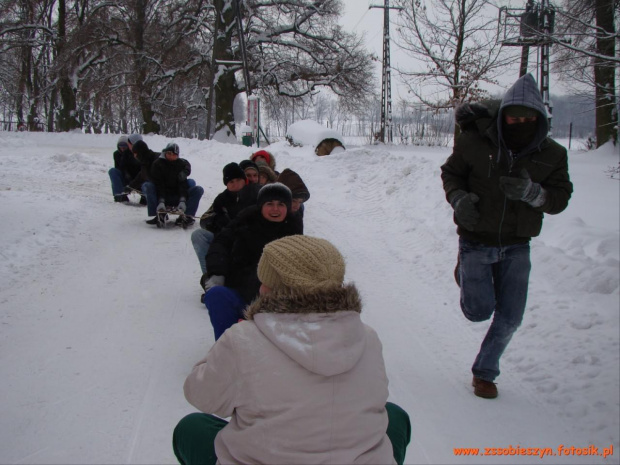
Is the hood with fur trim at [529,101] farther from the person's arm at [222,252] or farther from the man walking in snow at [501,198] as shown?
the person's arm at [222,252]

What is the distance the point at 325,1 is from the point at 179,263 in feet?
77.7

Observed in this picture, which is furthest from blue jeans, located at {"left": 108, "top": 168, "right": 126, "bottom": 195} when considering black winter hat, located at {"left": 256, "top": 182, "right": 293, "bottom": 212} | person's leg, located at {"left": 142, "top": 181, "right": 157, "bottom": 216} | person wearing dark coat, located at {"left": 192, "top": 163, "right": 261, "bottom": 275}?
black winter hat, located at {"left": 256, "top": 182, "right": 293, "bottom": 212}

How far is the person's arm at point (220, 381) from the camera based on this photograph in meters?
1.70

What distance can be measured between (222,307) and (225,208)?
2.19m

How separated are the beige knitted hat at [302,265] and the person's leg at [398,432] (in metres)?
0.65

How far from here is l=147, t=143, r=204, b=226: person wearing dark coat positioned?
8461mm

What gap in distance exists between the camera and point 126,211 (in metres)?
9.76

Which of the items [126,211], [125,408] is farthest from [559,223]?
[126,211]

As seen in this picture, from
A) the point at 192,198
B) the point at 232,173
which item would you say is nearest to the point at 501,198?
the point at 232,173

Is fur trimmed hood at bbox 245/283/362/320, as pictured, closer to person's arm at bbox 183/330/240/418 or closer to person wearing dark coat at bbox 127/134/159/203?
person's arm at bbox 183/330/240/418

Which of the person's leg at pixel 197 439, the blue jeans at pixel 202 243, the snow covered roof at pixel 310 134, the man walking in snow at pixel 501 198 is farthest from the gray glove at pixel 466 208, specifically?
the snow covered roof at pixel 310 134

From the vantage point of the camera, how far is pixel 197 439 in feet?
6.34

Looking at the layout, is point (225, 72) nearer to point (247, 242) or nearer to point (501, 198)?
point (247, 242)

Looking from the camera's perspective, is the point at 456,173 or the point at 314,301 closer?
the point at 314,301
